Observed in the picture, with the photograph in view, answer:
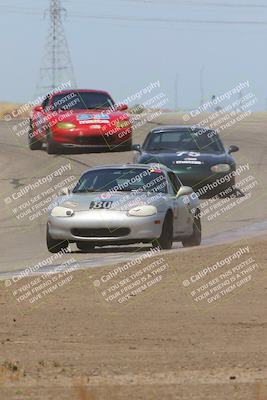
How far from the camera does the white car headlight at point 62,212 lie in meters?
17.0

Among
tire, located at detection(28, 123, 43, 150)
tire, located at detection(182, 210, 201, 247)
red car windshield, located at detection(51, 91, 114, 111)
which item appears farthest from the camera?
tire, located at detection(28, 123, 43, 150)

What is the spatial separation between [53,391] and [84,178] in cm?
1137

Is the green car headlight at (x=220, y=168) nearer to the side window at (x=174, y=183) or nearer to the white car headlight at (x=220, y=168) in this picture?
the white car headlight at (x=220, y=168)

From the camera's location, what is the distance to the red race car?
31062mm

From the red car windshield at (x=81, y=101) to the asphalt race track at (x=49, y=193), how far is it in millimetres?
1388

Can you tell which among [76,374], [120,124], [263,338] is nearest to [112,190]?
[263,338]

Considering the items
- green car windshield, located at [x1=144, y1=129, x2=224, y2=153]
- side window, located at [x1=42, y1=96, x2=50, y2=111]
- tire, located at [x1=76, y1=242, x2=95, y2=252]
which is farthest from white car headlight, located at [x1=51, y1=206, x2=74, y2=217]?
side window, located at [x1=42, y1=96, x2=50, y2=111]

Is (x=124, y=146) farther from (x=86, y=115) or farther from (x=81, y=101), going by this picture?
(x=86, y=115)

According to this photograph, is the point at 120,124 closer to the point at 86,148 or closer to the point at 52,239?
the point at 86,148

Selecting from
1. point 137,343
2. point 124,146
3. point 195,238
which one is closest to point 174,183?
point 195,238

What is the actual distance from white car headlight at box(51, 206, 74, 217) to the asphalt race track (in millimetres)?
605

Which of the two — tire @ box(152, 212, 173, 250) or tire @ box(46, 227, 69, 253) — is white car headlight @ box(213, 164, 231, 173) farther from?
tire @ box(46, 227, 69, 253)

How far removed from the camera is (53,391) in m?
7.13
